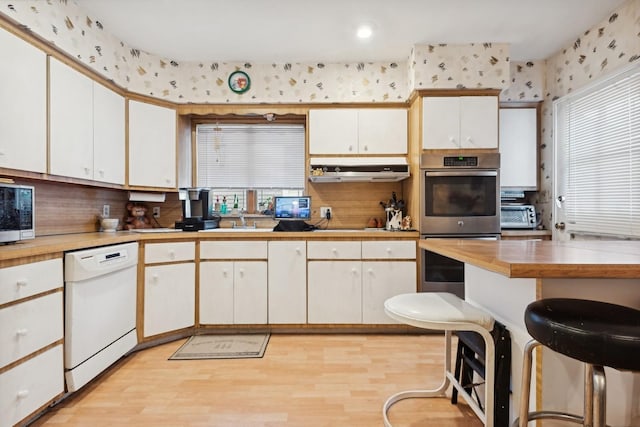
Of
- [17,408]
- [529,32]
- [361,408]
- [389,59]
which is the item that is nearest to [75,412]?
[17,408]

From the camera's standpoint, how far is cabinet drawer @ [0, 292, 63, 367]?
4.95ft

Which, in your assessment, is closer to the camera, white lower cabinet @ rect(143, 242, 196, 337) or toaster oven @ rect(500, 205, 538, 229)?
white lower cabinet @ rect(143, 242, 196, 337)

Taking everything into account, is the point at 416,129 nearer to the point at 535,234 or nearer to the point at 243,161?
the point at 535,234

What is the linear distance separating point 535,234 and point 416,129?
1.51 metres

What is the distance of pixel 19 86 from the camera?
1901mm

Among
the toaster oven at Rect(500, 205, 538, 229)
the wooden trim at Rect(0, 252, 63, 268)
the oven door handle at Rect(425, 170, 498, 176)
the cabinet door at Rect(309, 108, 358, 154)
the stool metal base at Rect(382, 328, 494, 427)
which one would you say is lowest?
the stool metal base at Rect(382, 328, 494, 427)

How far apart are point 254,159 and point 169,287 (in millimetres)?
1568

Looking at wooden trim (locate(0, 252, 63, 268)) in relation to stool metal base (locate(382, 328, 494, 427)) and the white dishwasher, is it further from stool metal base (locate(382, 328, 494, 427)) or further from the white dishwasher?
stool metal base (locate(382, 328, 494, 427))

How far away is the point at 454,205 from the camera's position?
2.94 metres

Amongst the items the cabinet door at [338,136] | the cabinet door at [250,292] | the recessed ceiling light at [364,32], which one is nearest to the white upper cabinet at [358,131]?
the cabinet door at [338,136]

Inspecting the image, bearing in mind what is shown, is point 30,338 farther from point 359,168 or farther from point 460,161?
point 460,161

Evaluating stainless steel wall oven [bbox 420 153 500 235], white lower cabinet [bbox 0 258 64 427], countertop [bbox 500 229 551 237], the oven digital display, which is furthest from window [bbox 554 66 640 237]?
white lower cabinet [bbox 0 258 64 427]

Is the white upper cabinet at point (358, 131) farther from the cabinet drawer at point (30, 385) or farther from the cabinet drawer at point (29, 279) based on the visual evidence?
the cabinet drawer at point (30, 385)

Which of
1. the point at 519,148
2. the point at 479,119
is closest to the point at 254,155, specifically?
the point at 479,119
